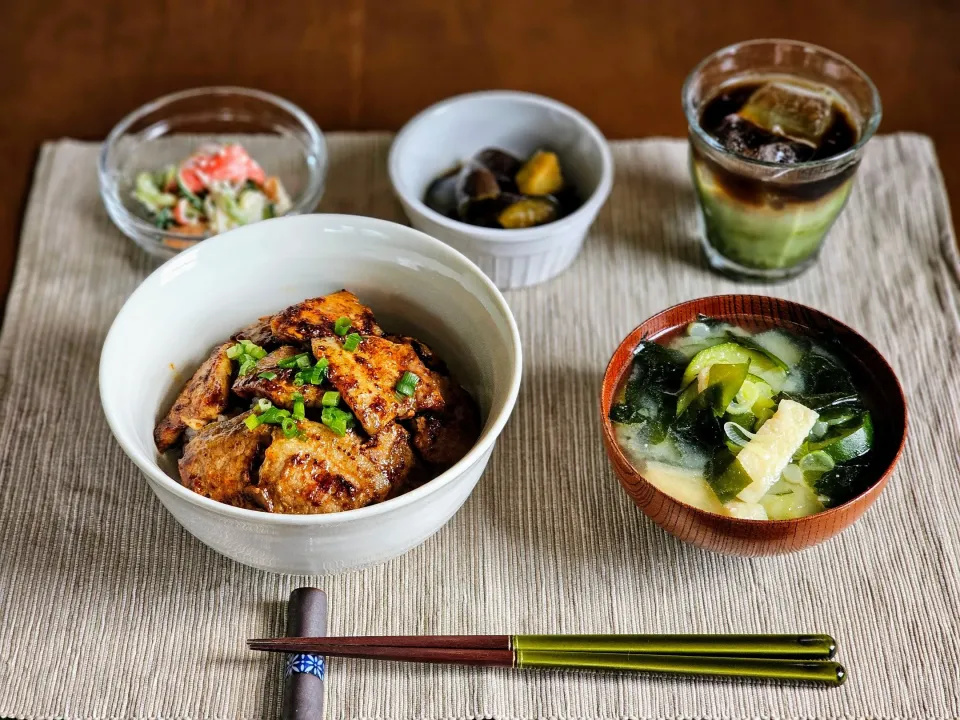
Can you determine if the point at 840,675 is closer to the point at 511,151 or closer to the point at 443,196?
the point at 443,196

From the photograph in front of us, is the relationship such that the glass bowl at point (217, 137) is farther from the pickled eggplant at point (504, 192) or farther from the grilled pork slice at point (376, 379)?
the grilled pork slice at point (376, 379)

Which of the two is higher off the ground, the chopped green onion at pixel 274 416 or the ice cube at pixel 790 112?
the ice cube at pixel 790 112

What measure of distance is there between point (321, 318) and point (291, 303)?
8.8 inches

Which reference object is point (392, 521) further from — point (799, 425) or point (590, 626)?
point (799, 425)

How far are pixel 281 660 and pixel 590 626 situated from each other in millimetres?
631

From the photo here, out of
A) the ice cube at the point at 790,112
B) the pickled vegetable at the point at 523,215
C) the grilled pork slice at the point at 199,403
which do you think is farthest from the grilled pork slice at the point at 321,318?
the ice cube at the point at 790,112

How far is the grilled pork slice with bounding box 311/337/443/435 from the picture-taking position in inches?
78.6

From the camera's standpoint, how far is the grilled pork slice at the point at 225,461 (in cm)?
192

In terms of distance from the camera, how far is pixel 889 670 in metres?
1.95

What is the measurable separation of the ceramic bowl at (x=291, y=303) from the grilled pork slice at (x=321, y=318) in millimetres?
105

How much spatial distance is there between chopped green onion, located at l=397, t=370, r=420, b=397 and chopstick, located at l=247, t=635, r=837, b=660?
0.49 m

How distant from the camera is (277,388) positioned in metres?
2.01

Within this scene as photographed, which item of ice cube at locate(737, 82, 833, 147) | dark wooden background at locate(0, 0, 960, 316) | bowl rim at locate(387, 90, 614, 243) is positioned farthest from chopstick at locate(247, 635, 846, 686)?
dark wooden background at locate(0, 0, 960, 316)

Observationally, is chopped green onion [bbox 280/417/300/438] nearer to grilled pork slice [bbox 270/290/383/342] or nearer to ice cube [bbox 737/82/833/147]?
grilled pork slice [bbox 270/290/383/342]
